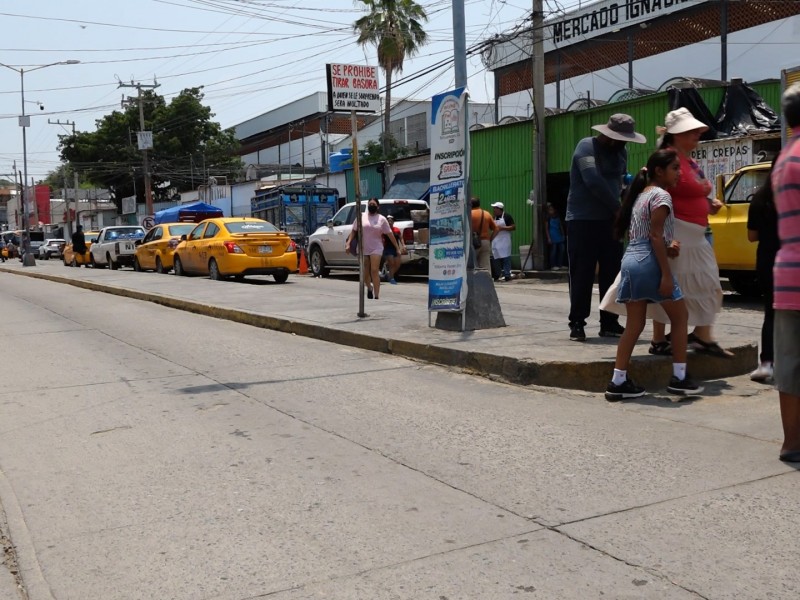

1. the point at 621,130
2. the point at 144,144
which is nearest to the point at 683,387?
the point at 621,130

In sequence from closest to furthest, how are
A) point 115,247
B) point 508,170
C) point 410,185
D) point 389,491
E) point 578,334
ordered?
point 389,491, point 578,334, point 508,170, point 410,185, point 115,247

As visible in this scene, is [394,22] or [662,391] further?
[394,22]

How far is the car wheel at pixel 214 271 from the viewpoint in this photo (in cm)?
2036

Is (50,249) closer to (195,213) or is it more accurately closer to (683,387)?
(195,213)

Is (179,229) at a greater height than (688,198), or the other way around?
(179,229)

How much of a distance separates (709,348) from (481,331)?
2718 mm

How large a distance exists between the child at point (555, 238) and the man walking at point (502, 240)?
152cm

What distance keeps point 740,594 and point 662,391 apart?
11.9 ft

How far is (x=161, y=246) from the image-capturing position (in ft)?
81.8

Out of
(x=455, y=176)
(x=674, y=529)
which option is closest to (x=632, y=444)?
(x=674, y=529)

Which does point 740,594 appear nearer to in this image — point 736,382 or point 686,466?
point 686,466

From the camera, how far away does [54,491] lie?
4.90 m

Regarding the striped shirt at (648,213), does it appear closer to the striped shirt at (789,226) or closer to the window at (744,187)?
the striped shirt at (789,226)

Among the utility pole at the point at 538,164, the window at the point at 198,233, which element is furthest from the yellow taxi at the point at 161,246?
the utility pole at the point at 538,164
